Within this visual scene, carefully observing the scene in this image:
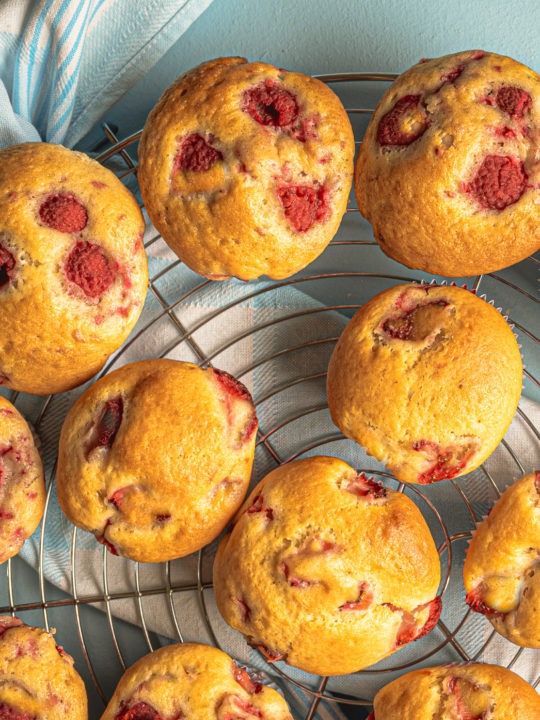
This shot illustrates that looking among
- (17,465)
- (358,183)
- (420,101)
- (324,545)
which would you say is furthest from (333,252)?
(17,465)

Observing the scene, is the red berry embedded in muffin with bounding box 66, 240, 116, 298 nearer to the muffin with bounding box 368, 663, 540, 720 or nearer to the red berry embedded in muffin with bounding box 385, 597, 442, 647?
the red berry embedded in muffin with bounding box 385, 597, 442, 647

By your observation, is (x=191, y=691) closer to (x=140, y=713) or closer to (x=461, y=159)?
(x=140, y=713)

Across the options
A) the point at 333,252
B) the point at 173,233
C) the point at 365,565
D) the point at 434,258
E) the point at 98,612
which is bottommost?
the point at 98,612

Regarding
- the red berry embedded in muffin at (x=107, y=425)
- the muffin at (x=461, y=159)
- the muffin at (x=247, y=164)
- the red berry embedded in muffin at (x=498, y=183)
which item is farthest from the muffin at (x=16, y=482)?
the red berry embedded in muffin at (x=498, y=183)

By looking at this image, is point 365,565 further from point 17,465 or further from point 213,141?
point 213,141

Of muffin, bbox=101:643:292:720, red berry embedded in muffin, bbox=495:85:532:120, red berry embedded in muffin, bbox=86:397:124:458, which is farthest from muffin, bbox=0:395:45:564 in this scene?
red berry embedded in muffin, bbox=495:85:532:120

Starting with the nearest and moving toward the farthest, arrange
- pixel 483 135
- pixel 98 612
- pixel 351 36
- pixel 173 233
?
pixel 483 135 → pixel 173 233 → pixel 351 36 → pixel 98 612

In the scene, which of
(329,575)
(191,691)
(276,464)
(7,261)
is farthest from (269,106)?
Answer: (191,691)
